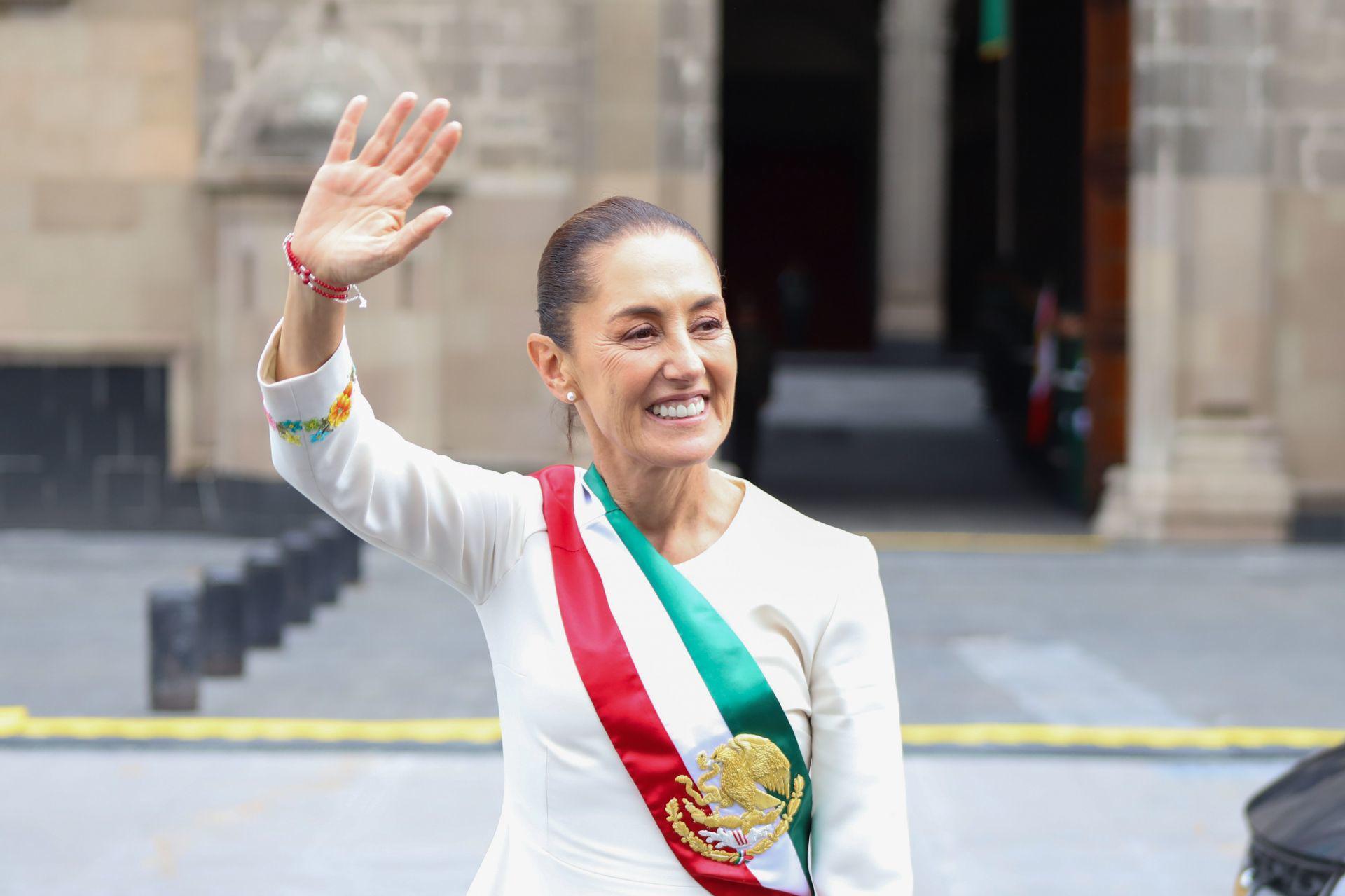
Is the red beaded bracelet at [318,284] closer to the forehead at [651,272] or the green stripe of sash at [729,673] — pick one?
the forehead at [651,272]

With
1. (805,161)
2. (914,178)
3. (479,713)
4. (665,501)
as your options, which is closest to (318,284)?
(665,501)

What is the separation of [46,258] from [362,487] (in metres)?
12.5

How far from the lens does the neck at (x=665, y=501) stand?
249cm

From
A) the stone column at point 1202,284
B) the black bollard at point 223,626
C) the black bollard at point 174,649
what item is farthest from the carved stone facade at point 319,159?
the black bollard at point 174,649

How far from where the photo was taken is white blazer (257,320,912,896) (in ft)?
7.80

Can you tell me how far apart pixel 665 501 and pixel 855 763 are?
0.43 metres

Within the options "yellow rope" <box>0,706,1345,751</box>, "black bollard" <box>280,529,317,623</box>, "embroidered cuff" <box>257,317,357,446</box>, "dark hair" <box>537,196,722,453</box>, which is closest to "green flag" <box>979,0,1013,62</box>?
"black bollard" <box>280,529,317,623</box>

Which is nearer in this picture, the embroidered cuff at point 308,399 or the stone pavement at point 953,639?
the embroidered cuff at point 308,399

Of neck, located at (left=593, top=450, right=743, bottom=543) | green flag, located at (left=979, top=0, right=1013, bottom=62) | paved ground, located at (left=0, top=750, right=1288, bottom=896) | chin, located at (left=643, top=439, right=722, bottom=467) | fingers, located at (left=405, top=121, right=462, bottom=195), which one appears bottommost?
paved ground, located at (left=0, top=750, right=1288, bottom=896)

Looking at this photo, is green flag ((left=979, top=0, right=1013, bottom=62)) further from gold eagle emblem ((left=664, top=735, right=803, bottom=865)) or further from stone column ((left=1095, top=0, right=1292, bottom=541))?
gold eagle emblem ((left=664, top=735, right=803, bottom=865))

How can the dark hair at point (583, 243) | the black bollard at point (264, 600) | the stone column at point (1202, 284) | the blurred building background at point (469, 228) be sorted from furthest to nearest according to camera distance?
the stone column at point (1202, 284) → the blurred building background at point (469, 228) → the black bollard at point (264, 600) → the dark hair at point (583, 243)

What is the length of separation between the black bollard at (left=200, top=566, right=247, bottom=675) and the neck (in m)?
6.84

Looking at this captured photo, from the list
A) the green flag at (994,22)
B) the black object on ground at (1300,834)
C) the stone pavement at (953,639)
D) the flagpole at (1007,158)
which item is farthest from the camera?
the flagpole at (1007,158)

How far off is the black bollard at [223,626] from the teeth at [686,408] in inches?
274
